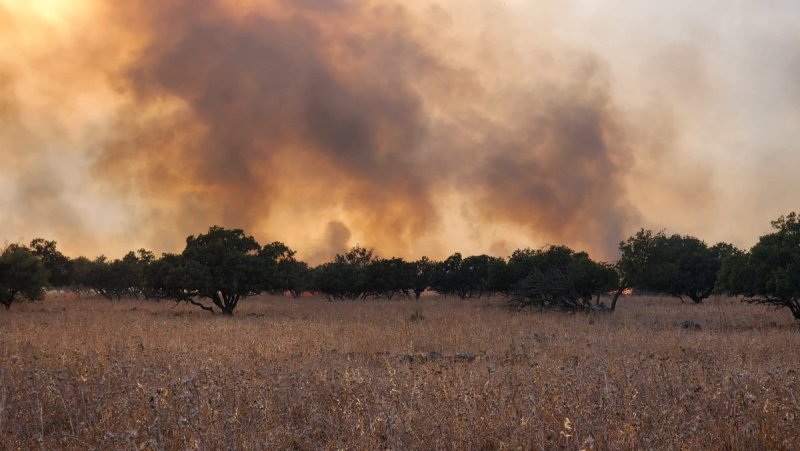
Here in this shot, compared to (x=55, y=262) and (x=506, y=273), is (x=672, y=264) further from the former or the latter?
(x=55, y=262)

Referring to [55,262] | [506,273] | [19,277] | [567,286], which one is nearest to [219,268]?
[19,277]

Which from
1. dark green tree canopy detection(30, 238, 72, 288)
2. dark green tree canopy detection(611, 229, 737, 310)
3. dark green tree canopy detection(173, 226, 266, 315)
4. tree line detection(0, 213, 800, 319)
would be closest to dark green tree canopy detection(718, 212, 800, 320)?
tree line detection(0, 213, 800, 319)

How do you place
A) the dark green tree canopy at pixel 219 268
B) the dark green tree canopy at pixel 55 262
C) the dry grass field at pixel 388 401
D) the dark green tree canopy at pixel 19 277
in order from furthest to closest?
the dark green tree canopy at pixel 55 262 < the dark green tree canopy at pixel 19 277 < the dark green tree canopy at pixel 219 268 < the dry grass field at pixel 388 401

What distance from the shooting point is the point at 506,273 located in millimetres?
55312

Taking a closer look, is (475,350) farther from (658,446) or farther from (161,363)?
(658,446)

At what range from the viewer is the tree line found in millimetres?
28234

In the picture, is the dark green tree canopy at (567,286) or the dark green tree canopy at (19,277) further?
the dark green tree canopy at (19,277)

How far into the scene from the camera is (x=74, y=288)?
87.1m

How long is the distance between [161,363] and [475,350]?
8580 mm

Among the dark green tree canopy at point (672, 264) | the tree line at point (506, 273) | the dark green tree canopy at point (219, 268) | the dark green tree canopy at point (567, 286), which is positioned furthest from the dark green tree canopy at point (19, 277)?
the dark green tree canopy at point (672, 264)

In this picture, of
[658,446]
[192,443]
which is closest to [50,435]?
[192,443]

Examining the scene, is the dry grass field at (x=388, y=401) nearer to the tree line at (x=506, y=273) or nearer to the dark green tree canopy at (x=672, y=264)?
the tree line at (x=506, y=273)

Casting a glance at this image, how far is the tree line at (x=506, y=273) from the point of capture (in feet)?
92.6

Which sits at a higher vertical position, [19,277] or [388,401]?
[19,277]
